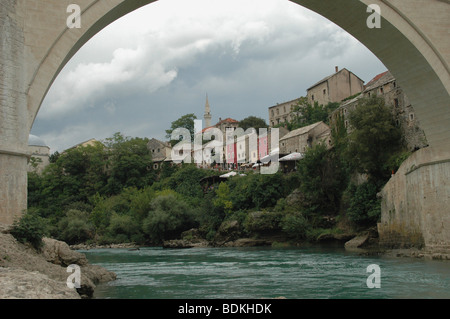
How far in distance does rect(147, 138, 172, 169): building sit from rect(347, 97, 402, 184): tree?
3061 cm

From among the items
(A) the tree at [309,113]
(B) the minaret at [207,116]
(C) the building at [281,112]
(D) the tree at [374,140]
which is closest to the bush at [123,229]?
(D) the tree at [374,140]

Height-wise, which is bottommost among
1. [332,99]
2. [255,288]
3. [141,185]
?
[255,288]

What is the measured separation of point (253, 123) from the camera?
6144 centimetres

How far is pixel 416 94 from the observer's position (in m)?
11.5

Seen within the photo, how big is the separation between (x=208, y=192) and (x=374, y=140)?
55.6ft

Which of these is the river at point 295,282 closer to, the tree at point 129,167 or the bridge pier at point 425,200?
the bridge pier at point 425,200

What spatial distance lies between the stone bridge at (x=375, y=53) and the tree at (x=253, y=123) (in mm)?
44844

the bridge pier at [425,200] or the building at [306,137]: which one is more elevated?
the building at [306,137]

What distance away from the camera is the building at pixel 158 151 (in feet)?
169

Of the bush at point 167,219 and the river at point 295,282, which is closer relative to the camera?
the river at point 295,282

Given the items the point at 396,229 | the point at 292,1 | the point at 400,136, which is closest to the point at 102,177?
the point at 400,136

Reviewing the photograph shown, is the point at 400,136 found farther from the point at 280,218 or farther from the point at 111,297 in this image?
the point at 111,297

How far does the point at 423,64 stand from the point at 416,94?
0.93 m

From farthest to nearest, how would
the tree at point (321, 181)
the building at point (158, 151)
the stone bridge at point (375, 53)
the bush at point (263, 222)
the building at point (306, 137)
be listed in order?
the building at point (158, 151) → the building at point (306, 137) → the tree at point (321, 181) → the bush at point (263, 222) → the stone bridge at point (375, 53)
